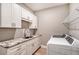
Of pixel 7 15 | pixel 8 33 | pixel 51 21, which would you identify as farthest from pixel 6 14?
pixel 51 21

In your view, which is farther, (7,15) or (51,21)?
(51,21)

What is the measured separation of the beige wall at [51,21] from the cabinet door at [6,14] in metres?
3.01

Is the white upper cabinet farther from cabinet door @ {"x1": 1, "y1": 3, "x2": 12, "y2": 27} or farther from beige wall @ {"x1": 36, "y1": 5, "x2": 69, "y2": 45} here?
beige wall @ {"x1": 36, "y1": 5, "x2": 69, "y2": 45}

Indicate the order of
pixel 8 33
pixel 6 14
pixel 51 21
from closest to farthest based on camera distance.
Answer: pixel 6 14, pixel 8 33, pixel 51 21

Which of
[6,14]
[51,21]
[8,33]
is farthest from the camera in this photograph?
[51,21]

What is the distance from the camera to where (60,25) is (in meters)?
4.60

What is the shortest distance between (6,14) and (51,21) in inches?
125

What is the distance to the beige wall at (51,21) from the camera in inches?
180

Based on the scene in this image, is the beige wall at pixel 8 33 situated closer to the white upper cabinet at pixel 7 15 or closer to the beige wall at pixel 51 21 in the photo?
the white upper cabinet at pixel 7 15

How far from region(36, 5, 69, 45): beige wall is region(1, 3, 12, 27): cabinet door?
3.01 m

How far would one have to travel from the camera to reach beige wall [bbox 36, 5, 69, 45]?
4.58 metres

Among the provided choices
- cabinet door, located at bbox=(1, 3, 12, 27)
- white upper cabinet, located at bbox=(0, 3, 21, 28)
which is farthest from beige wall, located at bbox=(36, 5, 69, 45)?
cabinet door, located at bbox=(1, 3, 12, 27)

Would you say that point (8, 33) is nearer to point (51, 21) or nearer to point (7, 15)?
point (7, 15)

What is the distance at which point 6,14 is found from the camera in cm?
187
